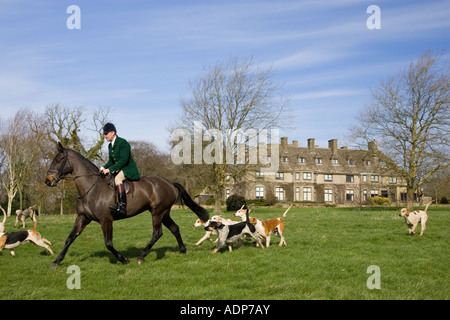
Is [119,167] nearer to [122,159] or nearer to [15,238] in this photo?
[122,159]

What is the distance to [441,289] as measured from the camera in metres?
7.21

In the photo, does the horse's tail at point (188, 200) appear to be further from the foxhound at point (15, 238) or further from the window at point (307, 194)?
the window at point (307, 194)

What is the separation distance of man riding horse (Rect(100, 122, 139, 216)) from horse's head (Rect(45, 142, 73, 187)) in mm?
841

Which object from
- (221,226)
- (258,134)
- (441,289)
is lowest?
(441,289)

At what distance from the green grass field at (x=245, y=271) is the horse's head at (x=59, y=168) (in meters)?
2.03

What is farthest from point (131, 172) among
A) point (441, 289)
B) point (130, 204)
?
point (441, 289)

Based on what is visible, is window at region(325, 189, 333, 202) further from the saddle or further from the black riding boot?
the black riding boot

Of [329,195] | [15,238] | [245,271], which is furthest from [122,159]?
[329,195]

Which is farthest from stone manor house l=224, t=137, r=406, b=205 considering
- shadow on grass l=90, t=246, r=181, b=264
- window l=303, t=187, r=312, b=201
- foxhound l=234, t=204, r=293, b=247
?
shadow on grass l=90, t=246, r=181, b=264

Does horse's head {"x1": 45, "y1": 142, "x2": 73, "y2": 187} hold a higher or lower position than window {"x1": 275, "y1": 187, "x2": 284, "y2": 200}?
higher

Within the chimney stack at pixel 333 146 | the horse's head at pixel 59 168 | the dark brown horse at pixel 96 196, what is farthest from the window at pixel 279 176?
the horse's head at pixel 59 168

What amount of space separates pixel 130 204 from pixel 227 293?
3817 mm

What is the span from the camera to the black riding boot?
30.4ft
